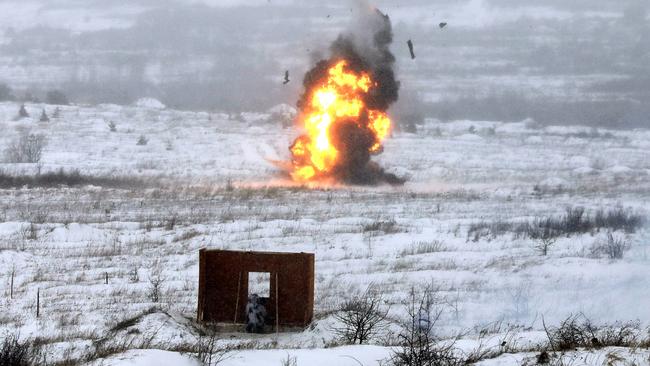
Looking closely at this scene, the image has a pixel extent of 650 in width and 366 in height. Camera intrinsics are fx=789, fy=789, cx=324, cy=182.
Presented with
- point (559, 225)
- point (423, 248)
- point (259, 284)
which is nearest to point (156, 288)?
point (259, 284)

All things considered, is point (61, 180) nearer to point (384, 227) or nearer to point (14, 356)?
point (384, 227)

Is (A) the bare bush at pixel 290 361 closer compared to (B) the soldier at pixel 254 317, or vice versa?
→ (A) the bare bush at pixel 290 361

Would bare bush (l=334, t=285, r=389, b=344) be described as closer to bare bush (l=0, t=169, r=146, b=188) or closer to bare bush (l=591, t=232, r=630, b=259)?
bare bush (l=591, t=232, r=630, b=259)

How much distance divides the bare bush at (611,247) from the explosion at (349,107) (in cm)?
2337

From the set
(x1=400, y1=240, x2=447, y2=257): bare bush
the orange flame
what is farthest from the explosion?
(x1=400, y1=240, x2=447, y2=257): bare bush

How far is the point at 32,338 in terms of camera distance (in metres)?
15.6

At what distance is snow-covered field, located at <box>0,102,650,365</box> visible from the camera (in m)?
16.4

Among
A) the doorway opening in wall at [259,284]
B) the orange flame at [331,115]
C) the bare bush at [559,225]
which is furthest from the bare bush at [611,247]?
the orange flame at [331,115]

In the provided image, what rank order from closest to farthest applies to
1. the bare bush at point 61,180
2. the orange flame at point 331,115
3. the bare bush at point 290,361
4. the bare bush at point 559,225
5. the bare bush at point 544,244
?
the bare bush at point 290,361, the bare bush at point 544,244, the bare bush at point 559,225, the bare bush at point 61,180, the orange flame at point 331,115

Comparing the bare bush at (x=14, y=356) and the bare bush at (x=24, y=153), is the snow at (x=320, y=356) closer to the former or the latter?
the bare bush at (x=14, y=356)

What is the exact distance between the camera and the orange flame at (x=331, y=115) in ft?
163

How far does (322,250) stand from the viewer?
90.3ft

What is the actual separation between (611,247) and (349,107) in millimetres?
25978

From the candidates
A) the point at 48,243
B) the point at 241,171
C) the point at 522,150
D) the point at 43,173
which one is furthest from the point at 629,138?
the point at 48,243
